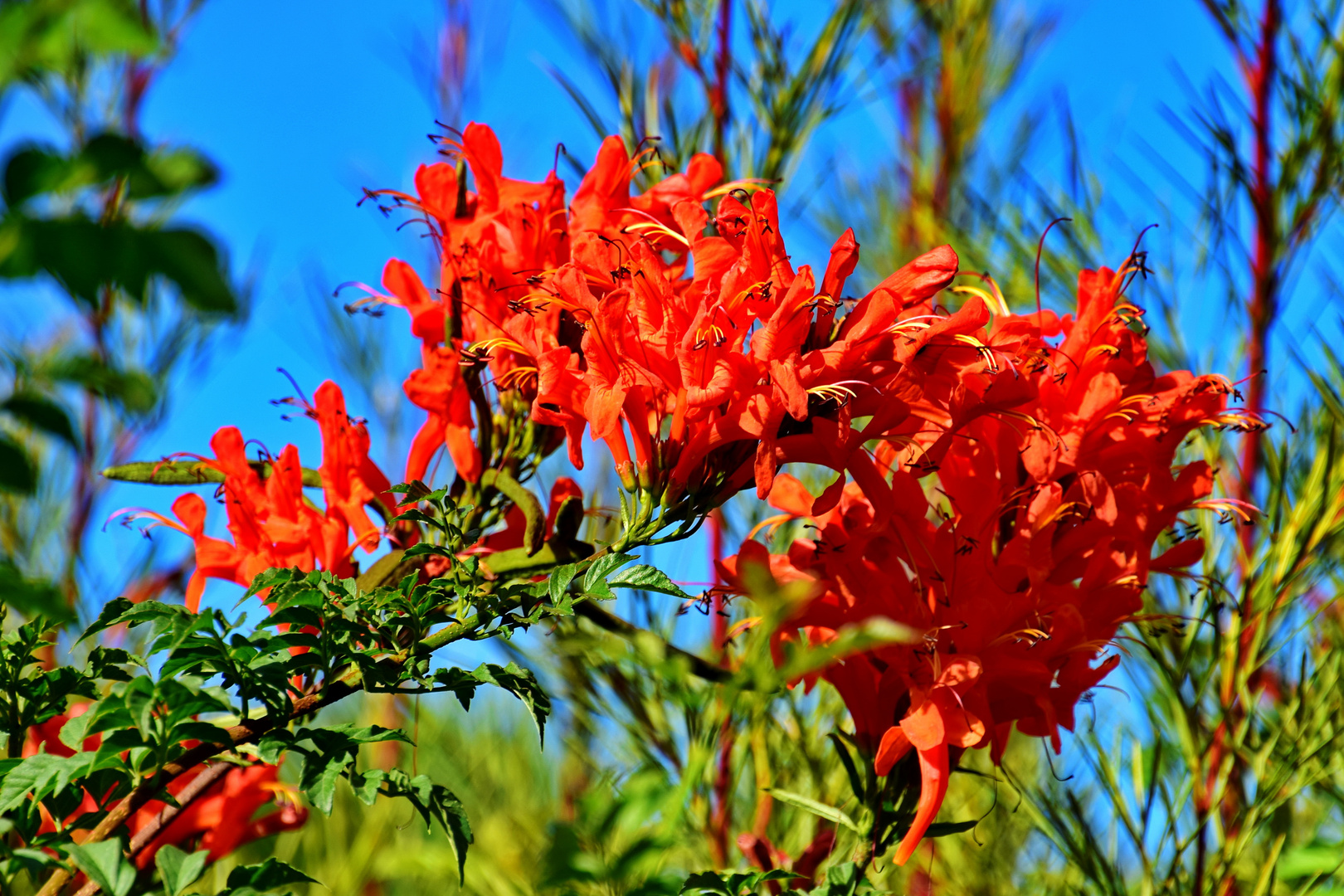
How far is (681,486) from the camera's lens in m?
0.57

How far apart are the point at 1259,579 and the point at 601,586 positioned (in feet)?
2.28

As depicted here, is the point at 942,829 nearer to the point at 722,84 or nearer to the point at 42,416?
the point at 42,416

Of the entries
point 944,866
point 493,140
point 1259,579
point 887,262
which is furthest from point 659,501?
point 887,262

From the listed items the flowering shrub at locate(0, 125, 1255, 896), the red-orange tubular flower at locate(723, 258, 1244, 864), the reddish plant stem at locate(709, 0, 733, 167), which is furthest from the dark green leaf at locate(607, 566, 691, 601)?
the reddish plant stem at locate(709, 0, 733, 167)

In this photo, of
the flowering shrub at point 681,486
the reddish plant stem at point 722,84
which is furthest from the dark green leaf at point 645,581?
the reddish plant stem at point 722,84

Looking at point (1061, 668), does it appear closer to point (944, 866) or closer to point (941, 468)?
point (941, 468)

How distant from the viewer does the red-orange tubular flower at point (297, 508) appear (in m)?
0.67

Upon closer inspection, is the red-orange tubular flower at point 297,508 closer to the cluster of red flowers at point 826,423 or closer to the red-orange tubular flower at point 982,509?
the cluster of red flowers at point 826,423

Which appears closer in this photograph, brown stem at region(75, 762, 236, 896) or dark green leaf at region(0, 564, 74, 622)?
dark green leaf at region(0, 564, 74, 622)

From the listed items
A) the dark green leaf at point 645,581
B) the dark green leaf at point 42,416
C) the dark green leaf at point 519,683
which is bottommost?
the dark green leaf at point 519,683

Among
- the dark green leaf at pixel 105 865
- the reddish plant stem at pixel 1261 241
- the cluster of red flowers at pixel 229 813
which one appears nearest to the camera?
the dark green leaf at pixel 105 865

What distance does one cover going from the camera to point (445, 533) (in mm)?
543

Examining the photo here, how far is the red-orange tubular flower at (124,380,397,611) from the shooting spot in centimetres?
67

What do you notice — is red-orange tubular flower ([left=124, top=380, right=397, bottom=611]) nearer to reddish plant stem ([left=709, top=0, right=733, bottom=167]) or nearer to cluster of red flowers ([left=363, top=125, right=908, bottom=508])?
cluster of red flowers ([left=363, top=125, right=908, bottom=508])
